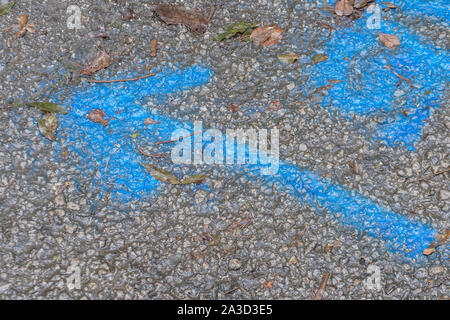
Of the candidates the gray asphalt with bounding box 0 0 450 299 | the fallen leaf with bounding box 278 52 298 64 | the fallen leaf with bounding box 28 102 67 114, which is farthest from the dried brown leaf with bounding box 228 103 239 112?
the fallen leaf with bounding box 28 102 67 114

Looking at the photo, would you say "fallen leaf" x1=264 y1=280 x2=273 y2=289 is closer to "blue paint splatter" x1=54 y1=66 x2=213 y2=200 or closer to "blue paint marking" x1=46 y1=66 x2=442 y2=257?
"blue paint marking" x1=46 y1=66 x2=442 y2=257

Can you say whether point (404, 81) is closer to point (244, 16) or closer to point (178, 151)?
point (244, 16)

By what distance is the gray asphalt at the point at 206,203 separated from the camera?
2.34m

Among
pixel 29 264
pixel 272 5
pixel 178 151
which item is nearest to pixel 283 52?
pixel 272 5

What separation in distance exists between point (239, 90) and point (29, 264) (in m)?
1.65

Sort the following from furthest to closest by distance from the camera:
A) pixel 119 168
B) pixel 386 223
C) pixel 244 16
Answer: pixel 244 16 → pixel 119 168 → pixel 386 223

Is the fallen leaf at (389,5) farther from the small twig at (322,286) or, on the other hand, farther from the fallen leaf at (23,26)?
the fallen leaf at (23,26)

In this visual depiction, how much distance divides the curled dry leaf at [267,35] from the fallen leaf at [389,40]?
0.69 meters

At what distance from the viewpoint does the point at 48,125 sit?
271 centimetres

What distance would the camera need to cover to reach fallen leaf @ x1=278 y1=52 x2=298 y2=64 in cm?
287

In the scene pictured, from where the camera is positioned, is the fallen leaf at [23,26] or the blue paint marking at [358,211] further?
the fallen leaf at [23,26]

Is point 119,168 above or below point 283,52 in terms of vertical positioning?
below

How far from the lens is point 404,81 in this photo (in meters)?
2.78

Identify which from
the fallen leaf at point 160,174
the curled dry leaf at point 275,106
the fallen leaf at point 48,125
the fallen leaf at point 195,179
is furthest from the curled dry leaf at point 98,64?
the curled dry leaf at point 275,106
